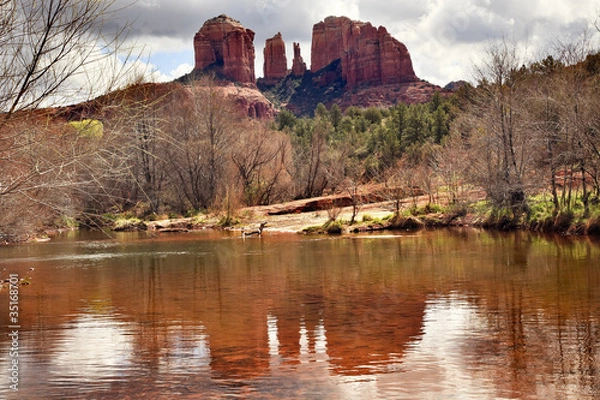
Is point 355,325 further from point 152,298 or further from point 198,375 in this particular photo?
point 152,298

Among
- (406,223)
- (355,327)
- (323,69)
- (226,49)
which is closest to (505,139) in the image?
(406,223)

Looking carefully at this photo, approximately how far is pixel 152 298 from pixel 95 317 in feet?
7.32

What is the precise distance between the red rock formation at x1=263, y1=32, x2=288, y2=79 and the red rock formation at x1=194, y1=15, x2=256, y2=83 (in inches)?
529

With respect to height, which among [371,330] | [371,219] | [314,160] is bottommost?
[371,330]

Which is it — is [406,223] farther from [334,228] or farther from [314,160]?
[314,160]

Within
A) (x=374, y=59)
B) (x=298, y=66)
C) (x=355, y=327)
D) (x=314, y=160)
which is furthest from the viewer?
(x=298, y=66)

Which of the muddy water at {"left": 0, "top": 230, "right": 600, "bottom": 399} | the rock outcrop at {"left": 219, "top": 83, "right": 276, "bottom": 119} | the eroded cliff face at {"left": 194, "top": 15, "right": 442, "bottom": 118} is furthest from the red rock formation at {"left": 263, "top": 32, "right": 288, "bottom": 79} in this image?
the muddy water at {"left": 0, "top": 230, "right": 600, "bottom": 399}

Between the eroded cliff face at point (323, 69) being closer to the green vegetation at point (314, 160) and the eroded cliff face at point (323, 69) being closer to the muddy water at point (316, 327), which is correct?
the green vegetation at point (314, 160)

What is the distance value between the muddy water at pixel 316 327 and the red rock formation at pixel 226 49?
142 metres

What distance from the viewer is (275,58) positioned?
590 ft

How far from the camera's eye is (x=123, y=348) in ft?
33.3

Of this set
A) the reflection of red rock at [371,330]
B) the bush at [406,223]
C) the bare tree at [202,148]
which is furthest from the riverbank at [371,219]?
the reflection of red rock at [371,330]

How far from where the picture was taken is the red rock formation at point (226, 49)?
158625 mm

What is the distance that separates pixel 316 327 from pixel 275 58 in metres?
174
